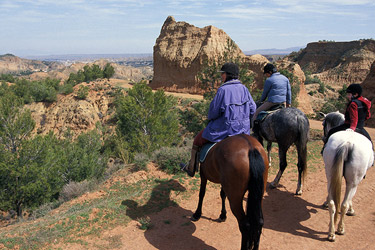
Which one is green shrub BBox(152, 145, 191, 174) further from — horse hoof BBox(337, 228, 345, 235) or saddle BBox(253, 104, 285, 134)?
horse hoof BBox(337, 228, 345, 235)

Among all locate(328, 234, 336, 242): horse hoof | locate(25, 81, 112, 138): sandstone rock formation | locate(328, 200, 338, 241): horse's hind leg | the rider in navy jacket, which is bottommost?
locate(25, 81, 112, 138): sandstone rock formation

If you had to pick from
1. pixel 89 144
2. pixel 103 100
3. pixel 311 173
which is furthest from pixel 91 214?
pixel 103 100

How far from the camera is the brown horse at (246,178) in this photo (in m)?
3.92

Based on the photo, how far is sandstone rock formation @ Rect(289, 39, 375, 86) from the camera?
5159cm

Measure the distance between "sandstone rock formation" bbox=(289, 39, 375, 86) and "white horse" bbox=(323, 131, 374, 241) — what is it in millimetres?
54168

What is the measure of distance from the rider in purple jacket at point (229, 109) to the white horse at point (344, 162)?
1.81 meters

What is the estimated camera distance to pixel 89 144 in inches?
842

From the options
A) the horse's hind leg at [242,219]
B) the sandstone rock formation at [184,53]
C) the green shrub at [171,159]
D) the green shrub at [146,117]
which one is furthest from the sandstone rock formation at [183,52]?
the horse's hind leg at [242,219]

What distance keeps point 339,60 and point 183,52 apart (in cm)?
4091

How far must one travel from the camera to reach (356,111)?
5.61m

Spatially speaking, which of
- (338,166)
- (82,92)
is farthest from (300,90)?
(338,166)

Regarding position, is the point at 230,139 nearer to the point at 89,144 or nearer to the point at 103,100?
the point at 89,144

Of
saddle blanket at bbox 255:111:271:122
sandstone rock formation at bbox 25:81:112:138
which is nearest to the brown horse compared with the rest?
saddle blanket at bbox 255:111:271:122

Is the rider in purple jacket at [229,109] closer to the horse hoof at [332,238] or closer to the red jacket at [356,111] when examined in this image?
the red jacket at [356,111]
